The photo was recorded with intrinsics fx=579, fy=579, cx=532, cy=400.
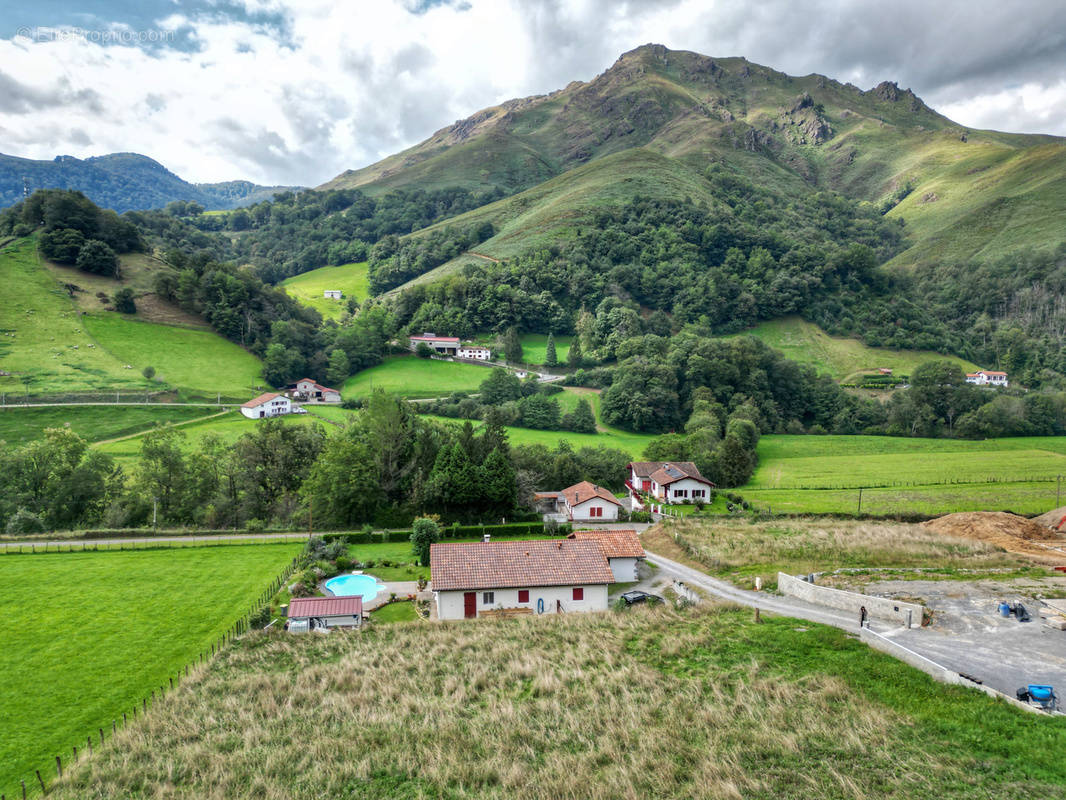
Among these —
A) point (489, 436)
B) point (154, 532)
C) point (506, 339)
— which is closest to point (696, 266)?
point (506, 339)

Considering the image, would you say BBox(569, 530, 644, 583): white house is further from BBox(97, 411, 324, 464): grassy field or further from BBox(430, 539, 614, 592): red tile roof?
BBox(97, 411, 324, 464): grassy field

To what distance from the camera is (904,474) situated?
197ft

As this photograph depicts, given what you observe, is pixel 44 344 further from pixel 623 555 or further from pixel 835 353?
pixel 835 353

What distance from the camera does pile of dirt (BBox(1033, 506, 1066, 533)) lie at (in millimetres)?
43031

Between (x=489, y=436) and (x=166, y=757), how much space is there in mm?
35710

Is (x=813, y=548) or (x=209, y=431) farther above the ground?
(x=209, y=431)

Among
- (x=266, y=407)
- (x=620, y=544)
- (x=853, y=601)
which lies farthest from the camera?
(x=266, y=407)

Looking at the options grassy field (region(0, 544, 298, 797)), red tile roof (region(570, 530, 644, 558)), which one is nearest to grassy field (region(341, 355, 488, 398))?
grassy field (region(0, 544, 298, 797))

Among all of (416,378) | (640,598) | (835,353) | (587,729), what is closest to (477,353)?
(416,378)

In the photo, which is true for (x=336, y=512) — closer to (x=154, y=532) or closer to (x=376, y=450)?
(x=376, y=450)

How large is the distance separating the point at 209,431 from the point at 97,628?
42.3 meters

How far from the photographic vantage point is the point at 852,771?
12.5 m

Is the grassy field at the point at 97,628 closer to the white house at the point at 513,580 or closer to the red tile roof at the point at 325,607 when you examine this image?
the red tile roof at the point at 325,607

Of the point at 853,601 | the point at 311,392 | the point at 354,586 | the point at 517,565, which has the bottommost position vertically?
the point at 354,586
